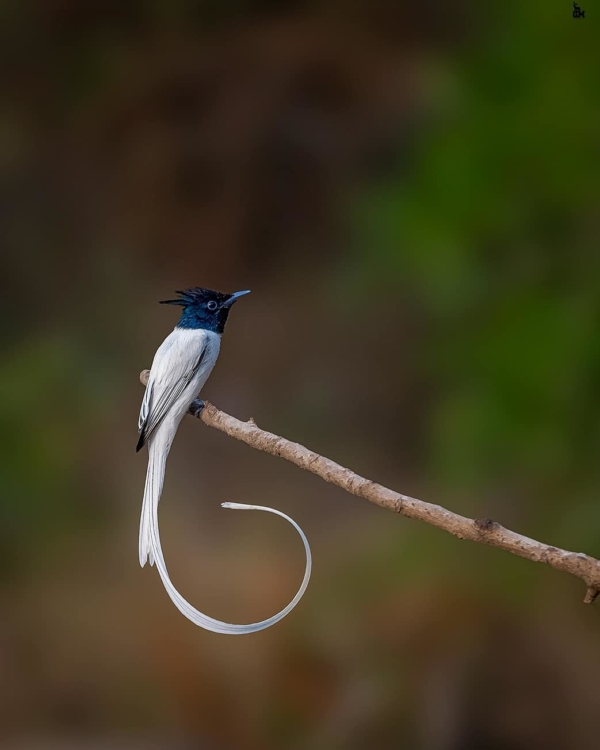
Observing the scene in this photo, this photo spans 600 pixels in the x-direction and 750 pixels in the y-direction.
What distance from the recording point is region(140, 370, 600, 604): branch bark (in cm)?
116

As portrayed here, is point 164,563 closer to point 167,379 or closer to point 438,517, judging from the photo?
point 167,379

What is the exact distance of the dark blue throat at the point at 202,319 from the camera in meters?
1.76

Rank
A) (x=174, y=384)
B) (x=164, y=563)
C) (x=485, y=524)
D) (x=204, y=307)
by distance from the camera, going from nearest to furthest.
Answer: (x=485, y=524), (x=164, y=563), (x=174, y=384), (x=204, y=307)

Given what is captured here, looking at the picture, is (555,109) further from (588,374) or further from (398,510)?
(398,510)

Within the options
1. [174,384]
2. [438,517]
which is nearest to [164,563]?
[174,384]

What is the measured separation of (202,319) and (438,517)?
0.73m

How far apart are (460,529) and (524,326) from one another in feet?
4.62

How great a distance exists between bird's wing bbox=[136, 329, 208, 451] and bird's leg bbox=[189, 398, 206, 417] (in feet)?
0.25

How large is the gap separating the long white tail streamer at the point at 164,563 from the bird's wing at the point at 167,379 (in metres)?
0.06

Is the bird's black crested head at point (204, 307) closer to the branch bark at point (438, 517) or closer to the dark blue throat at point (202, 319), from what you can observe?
the dark blue throat at point (202, 319)

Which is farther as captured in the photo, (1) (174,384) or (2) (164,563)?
(1) (174,384)

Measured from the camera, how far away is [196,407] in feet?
5.61

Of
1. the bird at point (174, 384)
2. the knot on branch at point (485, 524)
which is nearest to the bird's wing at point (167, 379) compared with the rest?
the bird at point (174, 384)

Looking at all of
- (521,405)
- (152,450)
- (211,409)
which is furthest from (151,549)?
(521,405)
